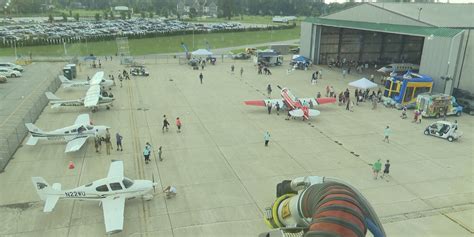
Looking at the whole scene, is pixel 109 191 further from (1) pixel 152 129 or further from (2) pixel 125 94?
(2) pixel 125 94

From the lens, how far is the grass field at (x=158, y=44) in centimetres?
6128

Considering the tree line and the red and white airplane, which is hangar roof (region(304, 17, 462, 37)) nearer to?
the red and white airplane

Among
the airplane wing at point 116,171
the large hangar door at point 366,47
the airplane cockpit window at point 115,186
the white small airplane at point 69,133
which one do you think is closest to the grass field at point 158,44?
the large hangar door at point 366,47

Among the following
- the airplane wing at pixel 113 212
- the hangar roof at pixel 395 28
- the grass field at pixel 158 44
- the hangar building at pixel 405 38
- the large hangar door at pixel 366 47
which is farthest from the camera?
the grass field at pixel 158 44

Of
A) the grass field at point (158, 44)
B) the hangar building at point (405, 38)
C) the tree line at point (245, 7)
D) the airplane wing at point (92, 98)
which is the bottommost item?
the airplane wing at point (92, 98)

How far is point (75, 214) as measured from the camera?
14867mm

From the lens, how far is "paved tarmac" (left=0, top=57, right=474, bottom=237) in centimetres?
1452

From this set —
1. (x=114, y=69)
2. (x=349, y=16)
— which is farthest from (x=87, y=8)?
(x=349, y=16)

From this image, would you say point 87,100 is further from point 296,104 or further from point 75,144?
point 296,104

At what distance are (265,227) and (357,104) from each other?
835 inches

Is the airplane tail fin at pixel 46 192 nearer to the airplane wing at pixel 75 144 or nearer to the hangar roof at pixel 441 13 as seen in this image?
the airplane wing at pixel 75 144

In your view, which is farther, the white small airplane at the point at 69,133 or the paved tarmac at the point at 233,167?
the white small airplane at the point at 69,133

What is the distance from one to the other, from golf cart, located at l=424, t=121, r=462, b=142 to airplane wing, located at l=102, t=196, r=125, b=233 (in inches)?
804

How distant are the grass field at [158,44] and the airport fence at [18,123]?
2799cm
